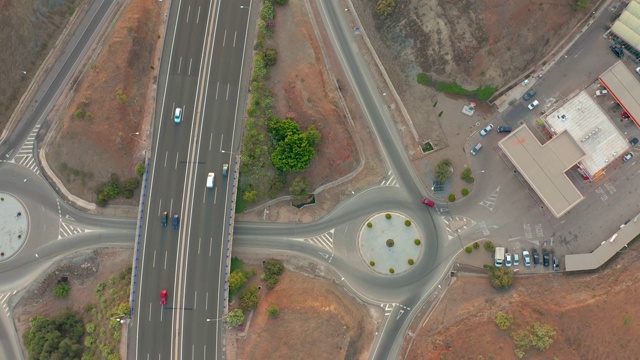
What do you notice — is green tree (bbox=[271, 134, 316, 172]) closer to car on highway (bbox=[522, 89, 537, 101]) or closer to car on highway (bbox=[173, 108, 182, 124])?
car on highway (bbox=[173, 108, 182, 124])

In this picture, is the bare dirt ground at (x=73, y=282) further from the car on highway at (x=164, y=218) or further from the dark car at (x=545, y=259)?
the dark car at (x=545, y=259)

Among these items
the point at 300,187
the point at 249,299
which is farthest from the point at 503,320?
the point at 249,299

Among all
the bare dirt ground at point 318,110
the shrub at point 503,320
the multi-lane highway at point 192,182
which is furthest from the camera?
the bare dirt ground at point 318,110

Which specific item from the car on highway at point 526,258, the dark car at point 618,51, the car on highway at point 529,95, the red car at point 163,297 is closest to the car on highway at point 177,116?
the red car at point 163,297

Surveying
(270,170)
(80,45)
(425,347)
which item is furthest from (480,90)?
(80,45)

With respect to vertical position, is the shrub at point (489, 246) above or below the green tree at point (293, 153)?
below

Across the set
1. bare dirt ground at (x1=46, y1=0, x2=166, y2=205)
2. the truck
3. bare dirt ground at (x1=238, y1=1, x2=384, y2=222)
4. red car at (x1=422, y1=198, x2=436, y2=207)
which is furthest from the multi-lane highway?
the truck

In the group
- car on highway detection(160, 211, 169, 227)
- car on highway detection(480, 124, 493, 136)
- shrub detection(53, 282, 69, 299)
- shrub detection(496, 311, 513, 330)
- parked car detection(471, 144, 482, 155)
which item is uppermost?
car on highway detection(480, 124, 493, 136)

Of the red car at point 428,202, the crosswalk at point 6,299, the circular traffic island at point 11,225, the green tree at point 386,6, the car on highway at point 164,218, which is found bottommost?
the crosswalk at point 6,299
